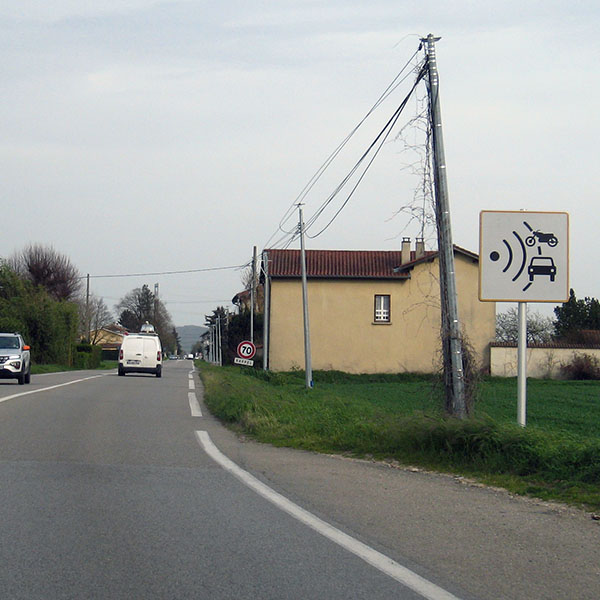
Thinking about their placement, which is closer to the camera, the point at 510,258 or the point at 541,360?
the point at 510,258

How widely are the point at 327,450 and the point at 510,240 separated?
12.4 feet

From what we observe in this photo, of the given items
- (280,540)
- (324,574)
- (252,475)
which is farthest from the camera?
(252,475)

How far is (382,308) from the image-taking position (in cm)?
5188

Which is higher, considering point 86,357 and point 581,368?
point 86,357

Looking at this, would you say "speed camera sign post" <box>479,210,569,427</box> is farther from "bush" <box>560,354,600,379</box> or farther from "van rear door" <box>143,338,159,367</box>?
"bush" <box>560,354,600,379</box>

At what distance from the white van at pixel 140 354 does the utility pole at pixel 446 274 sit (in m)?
25.9

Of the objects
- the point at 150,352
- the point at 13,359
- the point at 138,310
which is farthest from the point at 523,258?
the point at 138,310

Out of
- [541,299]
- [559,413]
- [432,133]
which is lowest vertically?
[559,413]

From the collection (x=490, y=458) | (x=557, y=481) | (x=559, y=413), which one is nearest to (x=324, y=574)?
(x=557, y=481)

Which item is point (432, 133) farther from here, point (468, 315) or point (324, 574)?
point (468, 315)

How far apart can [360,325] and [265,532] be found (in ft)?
148

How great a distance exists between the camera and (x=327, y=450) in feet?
38.5

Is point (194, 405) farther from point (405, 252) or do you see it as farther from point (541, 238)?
point (405, 252)

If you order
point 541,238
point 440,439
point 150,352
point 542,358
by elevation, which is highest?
point 541,238
